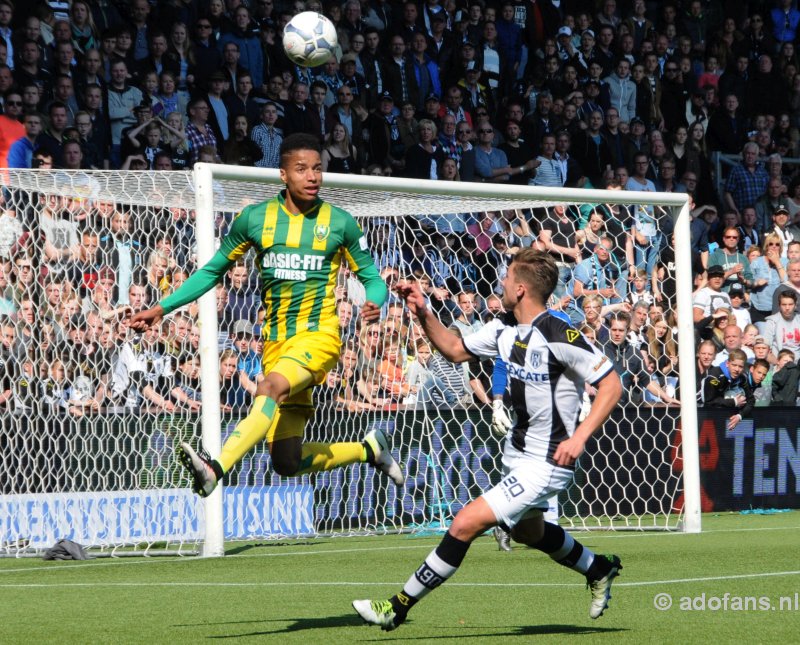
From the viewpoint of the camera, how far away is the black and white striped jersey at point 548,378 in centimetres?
597

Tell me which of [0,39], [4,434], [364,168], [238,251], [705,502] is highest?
[0,39]

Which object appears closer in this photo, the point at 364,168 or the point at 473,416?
the point at 473,416

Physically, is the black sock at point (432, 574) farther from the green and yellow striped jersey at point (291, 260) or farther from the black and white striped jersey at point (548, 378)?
the green and yellow striped jersey at point (291, 260)

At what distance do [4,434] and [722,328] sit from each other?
7.96m

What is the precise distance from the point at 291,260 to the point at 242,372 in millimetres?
5258

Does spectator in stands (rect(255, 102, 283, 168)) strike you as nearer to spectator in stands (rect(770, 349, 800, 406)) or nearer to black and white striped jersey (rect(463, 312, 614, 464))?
spectator in stands (rect(770, 349, 800, 406))

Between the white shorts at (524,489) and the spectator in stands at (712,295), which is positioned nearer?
the white shorts at (524,489)

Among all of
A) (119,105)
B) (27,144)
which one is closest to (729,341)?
(119,105)

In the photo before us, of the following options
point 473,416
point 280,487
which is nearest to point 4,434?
point 280,487

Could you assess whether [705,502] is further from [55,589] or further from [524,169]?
[55,589]

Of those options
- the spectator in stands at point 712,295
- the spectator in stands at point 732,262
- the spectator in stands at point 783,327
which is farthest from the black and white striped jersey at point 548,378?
the spectator in stands at point 732,262

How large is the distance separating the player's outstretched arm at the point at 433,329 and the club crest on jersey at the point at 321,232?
1.04m

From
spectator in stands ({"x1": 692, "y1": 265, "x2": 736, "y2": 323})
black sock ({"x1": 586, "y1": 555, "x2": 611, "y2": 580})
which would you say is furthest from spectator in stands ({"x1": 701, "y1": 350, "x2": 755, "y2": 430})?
black sock ({"x1": 586, "y1": 555, "x2": 611, "y2": 580})

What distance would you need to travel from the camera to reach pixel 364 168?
1664 centimetres
